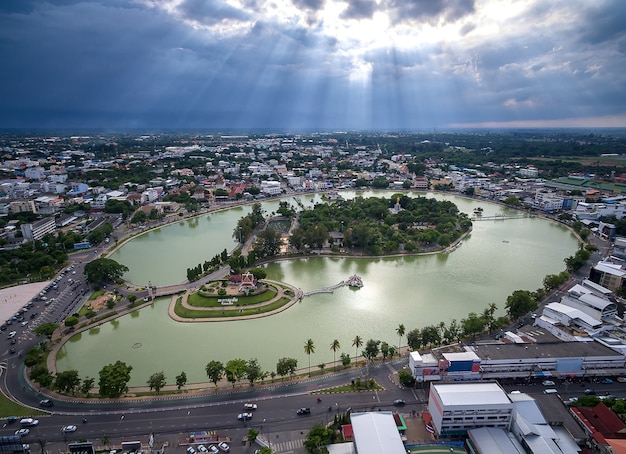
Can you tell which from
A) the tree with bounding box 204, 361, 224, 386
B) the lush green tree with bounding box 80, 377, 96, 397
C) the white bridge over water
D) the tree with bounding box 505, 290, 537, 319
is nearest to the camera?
the lush green tree with bounding box 80, 377, 96, 397

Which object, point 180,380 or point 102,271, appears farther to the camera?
point 102,271

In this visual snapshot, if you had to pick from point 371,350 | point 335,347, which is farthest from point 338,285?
point 371,350

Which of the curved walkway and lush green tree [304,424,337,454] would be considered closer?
lush green tree [304,424,337,454]

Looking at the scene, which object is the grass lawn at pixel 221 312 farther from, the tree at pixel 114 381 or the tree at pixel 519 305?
the tree at pixel 519 305

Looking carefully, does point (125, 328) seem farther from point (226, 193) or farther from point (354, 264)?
point (226, 193)

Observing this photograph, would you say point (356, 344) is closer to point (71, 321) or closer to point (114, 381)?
point (114, 381)

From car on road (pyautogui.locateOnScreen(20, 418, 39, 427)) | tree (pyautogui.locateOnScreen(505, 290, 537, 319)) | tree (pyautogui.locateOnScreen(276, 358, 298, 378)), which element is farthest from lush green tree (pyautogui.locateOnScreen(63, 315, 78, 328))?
tree (pyautogui.locateOnScreen(505, 290, 537, 319))

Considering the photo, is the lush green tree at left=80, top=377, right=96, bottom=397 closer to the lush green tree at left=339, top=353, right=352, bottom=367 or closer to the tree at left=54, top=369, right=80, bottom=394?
the tree at left=54, top=369, right=80, bottom=394
